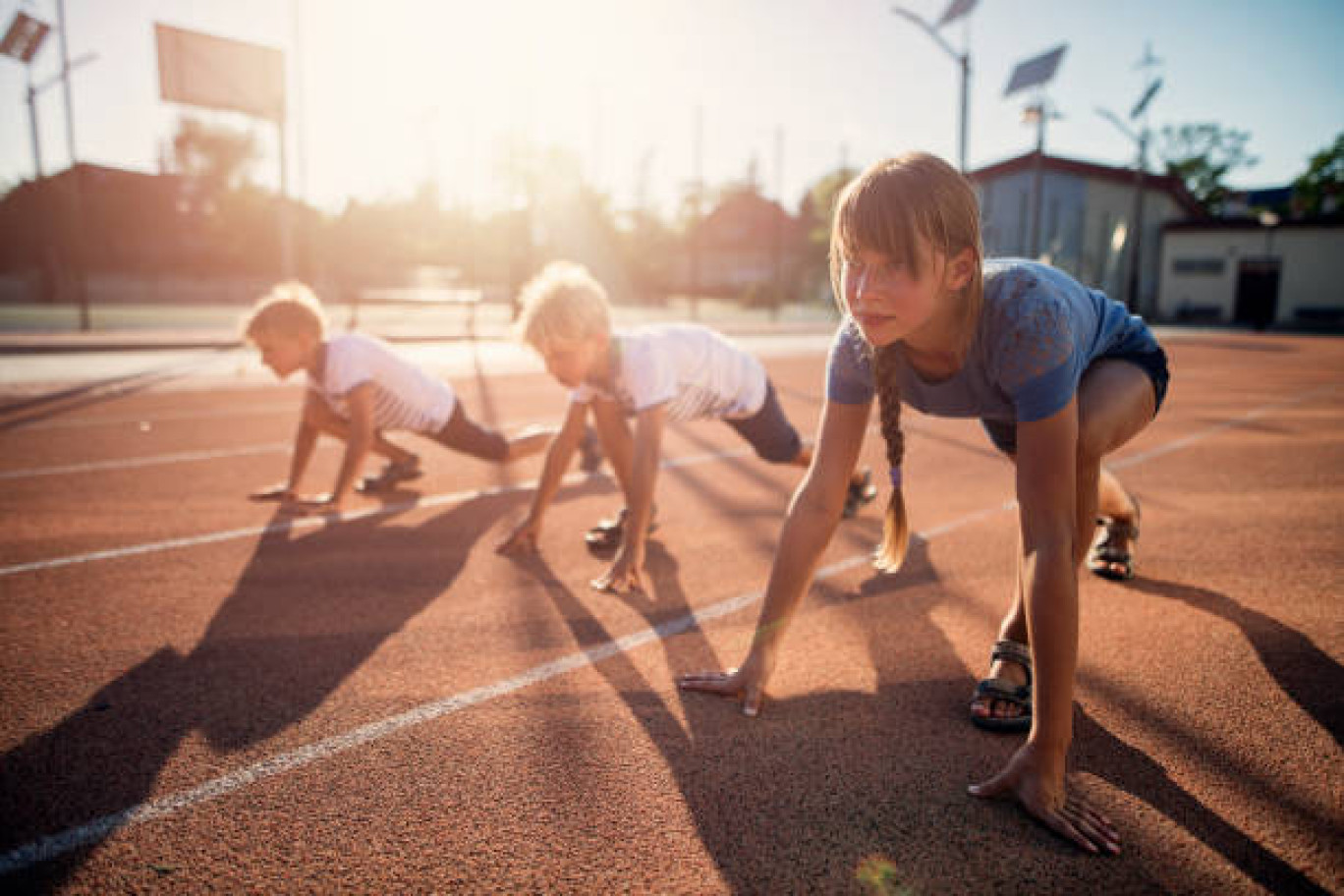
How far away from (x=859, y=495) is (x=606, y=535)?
1618 mm

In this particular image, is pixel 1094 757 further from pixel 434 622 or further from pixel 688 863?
pixel 434 622

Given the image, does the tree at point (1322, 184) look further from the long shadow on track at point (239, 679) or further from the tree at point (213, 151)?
the tree at point (213, 151)

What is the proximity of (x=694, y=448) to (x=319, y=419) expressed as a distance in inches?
121

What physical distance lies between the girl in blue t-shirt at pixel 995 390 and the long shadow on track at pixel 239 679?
149cm

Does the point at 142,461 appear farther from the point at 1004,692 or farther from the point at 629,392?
the point at 1004,692

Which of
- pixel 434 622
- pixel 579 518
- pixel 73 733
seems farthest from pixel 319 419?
pixel 73 733

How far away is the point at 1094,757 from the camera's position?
216 centimetres

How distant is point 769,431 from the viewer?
4648 mm

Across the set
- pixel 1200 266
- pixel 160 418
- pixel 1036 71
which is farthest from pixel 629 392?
pixel 1200 266

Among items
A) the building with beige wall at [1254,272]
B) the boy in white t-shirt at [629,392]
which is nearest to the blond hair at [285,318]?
the boy in white t-shirt at [629,392]

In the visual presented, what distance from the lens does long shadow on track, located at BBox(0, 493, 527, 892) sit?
80.0 inches

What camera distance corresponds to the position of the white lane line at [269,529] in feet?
12.5

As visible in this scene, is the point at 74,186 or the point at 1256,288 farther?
the point at 1256,288

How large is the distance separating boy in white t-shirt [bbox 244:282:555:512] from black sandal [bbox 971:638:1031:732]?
353 centimetres
